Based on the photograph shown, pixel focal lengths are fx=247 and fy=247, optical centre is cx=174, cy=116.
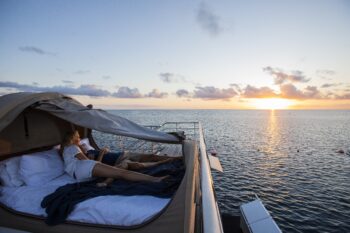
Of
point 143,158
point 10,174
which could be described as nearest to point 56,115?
point 10,174

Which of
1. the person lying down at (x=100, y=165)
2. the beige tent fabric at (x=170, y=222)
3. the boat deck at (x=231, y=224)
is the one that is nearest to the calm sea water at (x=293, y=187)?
the boat deck at (x=231, y=224)

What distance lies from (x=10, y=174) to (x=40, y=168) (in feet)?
1.31

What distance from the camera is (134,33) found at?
1000cm

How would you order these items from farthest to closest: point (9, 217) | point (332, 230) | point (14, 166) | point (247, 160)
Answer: point (247, 160)
point (332, 230)
point (14, 166)
point (9, 217)

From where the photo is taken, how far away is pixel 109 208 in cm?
276

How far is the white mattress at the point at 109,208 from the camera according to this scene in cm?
269

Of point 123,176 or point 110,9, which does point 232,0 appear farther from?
point 123,176

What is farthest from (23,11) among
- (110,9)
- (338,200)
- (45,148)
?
(338,200)

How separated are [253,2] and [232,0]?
38.3 inches

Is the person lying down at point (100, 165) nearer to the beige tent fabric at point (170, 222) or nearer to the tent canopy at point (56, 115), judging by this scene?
the tent canopy at point (56, 115)

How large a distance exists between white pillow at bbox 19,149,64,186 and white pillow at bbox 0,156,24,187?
79 millimetres

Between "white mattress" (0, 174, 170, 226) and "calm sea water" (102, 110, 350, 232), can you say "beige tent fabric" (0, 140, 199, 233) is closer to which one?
"white mattress" (0, 174, 170, 226)

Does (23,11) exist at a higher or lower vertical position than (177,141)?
higher

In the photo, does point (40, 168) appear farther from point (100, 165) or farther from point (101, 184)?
point (101, 184)
